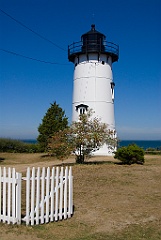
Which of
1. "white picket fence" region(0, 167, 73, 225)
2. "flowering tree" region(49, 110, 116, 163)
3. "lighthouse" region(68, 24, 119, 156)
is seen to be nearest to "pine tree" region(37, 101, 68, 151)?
"lighthouse" region(68, 24, 119, 156)

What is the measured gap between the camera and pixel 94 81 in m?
29.0

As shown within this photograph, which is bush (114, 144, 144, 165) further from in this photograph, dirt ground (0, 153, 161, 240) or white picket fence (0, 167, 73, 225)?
white picket fence (0, 167, 73, 225)

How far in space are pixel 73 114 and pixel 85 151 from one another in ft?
32.2

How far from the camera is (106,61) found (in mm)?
30000

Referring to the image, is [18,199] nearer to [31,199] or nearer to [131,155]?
[31,199]

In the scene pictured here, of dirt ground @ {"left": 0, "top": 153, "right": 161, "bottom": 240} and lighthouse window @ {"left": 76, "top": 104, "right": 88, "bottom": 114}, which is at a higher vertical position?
lighthouse window @ {"left": 76, "top": 104, "right": 88, "bottom": 114}

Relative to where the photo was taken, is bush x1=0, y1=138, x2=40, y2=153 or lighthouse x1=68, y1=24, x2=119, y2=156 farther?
bush x1=0, y1=138, x2=40, y2=153

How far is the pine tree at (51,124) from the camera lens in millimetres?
31625

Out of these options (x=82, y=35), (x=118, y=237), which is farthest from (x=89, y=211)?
(x=82, y=35)

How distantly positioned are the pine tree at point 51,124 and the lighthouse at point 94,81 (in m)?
2.45

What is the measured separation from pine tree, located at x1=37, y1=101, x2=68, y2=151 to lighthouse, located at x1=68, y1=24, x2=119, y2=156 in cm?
245

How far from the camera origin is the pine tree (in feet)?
104

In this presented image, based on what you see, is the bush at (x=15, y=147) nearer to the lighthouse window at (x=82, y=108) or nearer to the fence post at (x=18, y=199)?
the lighthouse window at (x=82, y=108)

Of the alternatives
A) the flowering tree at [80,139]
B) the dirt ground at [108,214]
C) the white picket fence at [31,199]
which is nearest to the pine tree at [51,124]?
the flowering tree at [80,139]
